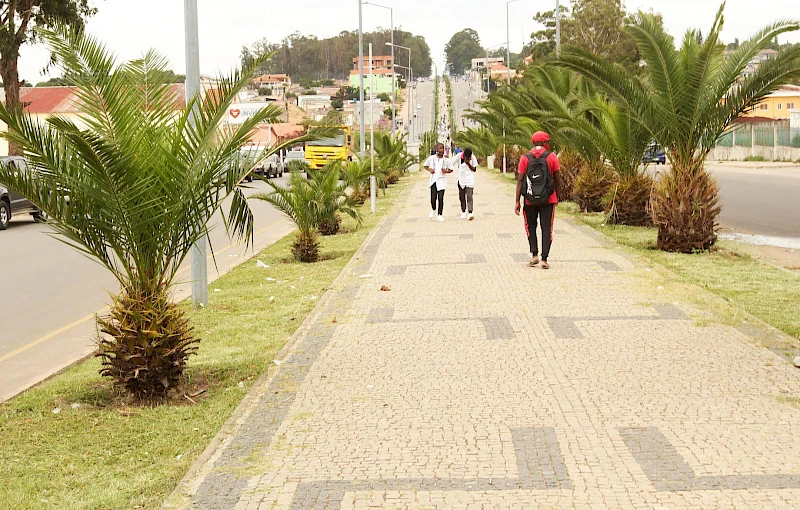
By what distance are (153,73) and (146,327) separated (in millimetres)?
1823

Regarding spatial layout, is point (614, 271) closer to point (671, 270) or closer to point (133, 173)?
point (671, 270)

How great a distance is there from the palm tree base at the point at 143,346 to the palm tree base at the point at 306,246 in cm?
802

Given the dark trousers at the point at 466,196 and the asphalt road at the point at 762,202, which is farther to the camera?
the dark trousers at the point at 466,196

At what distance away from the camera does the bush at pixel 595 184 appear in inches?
889

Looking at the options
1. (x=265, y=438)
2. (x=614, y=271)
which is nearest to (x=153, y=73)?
(x=265, y=438)

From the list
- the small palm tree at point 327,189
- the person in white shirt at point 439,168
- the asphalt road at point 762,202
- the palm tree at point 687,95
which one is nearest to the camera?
the palm tree at point 687,95

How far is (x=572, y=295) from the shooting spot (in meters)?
10.6

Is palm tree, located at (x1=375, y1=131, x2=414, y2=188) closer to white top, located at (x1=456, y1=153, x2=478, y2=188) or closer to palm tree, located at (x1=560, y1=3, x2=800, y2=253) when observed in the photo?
white top, located at (x1=456, y1=153, x2=478, y2=188)

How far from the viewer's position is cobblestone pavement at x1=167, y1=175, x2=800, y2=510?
16.1 feet

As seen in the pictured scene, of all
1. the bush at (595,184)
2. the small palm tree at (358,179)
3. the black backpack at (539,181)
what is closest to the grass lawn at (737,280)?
the black backpack at (539,181)

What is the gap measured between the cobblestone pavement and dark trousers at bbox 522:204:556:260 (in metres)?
1.83

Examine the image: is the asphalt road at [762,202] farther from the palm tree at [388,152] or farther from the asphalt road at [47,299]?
the palm tree at [388,152]

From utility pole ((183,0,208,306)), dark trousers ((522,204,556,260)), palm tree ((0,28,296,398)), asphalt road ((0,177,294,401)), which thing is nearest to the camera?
palm tree ((0,28,296,398))

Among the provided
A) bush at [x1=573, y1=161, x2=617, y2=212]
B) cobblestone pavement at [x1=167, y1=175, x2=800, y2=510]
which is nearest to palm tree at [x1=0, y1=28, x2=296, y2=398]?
cobblestone pavement at [x1=167, y1=175, x2=800, y2=510]
